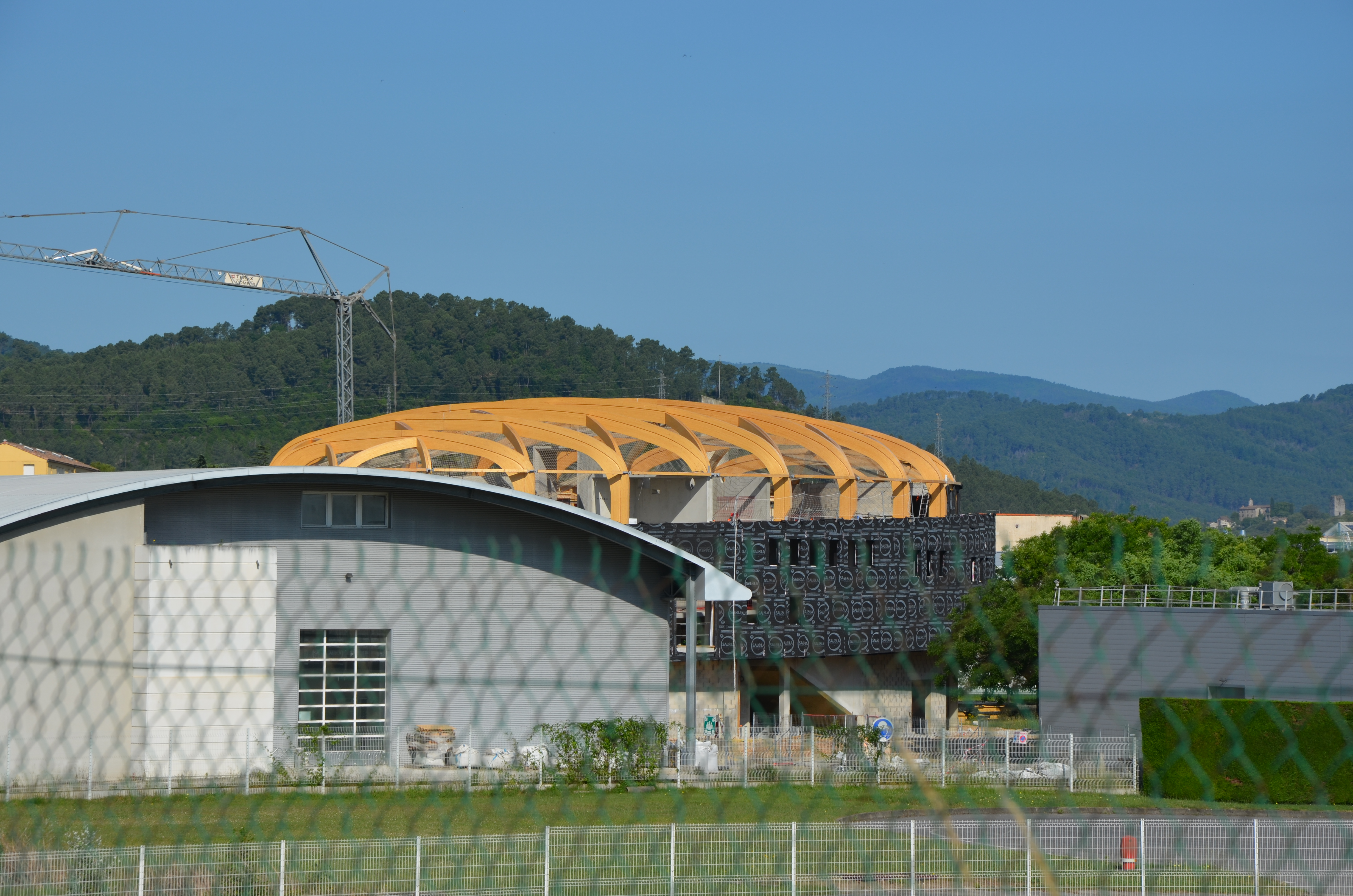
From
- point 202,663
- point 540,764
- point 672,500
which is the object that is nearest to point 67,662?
point 202,663

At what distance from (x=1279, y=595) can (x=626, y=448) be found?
2828cm

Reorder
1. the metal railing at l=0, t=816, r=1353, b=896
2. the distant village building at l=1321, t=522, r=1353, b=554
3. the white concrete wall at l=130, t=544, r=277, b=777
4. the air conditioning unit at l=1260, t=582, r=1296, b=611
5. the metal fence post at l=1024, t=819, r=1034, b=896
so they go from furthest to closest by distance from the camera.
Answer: the metal railing at l=0, t=816, r=1353, b=896
the white concrete wall at l=130, t=544, r=277, b=777
the air conditioning unit at l=1260, t=582, r=1296, b=611
the distant village building at l=1321, t=522, r=1353, b=554
the metal fence post at l=1024, t=819, r=1034, b=896

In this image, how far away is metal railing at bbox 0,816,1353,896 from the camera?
12.8ft

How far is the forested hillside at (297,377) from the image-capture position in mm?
96000

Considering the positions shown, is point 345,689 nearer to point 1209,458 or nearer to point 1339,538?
point 1339,538

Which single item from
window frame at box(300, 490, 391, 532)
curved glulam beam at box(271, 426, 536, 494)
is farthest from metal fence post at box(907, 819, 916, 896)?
curved glulam beam at box(271, 426, 536, 494)

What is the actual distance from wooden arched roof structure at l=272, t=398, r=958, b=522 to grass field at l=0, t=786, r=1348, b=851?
20422mm

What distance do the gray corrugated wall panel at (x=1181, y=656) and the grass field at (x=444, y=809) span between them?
0.36 metres

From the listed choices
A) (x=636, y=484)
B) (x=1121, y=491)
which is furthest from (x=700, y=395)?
(x=636, y=484)

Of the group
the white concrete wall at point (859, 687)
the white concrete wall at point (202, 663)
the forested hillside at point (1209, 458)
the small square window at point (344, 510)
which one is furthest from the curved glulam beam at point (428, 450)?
the white concrete wall at point (859, 687)

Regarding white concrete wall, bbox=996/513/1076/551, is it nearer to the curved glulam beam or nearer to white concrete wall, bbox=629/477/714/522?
white concrete wall, bbox=629/477/714/522

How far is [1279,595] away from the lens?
3.59 m

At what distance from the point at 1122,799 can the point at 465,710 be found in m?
2.07

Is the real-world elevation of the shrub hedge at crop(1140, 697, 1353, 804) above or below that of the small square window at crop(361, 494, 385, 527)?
below
